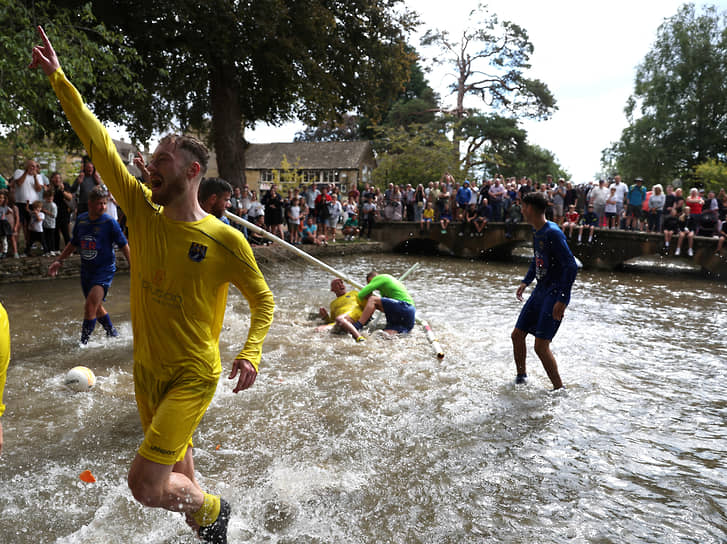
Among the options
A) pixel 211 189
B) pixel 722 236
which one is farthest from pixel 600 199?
pixel 211 189

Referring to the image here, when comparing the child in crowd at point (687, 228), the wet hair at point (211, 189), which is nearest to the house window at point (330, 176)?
the child in crowd at point (687, 228)

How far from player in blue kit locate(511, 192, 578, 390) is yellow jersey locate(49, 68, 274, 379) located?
356cm

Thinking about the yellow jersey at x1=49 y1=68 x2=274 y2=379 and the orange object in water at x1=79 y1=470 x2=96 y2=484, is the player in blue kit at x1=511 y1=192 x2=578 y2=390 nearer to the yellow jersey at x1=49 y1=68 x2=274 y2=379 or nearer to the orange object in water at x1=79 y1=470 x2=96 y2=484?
the yellow jersey at x1=49 y1=68 x2=274 y2=379

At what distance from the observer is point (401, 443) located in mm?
4680

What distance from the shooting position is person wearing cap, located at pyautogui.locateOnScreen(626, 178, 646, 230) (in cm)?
1962

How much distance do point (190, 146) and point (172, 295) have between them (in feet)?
2.54

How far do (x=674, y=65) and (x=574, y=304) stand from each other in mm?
40914

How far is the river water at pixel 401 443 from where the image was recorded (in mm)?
3445

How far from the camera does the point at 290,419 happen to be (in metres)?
5.16

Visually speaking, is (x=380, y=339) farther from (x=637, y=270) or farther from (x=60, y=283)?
(x=637, y=270)

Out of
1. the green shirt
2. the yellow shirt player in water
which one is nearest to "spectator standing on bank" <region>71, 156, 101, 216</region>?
the yellow shirt player in water

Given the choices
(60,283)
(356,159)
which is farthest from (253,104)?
(356,159)

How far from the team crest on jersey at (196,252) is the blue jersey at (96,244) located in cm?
476

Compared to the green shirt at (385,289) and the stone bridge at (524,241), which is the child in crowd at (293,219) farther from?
the green shirt at (385,289)
